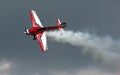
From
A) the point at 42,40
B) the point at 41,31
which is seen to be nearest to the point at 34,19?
the point at 41,31

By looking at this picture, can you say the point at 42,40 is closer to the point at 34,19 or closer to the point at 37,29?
the point at 37,29

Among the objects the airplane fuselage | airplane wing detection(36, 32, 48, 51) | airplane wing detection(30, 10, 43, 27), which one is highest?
airplane wing detection(30, 10, 43, 27)

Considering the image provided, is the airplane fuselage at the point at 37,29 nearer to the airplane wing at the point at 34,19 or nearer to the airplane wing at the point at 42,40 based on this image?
the airplane wing at the point at 42,40

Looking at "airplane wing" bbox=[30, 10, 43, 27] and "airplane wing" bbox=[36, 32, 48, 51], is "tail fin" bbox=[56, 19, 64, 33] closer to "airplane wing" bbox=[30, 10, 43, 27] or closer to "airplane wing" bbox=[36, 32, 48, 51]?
"airplane wing" bbox=[36, 32, 48, 51]

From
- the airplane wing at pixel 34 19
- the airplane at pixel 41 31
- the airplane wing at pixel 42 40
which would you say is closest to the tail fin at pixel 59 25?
the airplane at pixel 41 31

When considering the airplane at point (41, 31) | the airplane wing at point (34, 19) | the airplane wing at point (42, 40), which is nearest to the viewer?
the airplane wing at point (42, 40)

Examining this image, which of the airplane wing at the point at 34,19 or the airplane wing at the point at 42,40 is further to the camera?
the airplane wing at the point at 34,19

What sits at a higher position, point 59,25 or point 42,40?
point 59,25

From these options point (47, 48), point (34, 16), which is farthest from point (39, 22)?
point (47, 48)

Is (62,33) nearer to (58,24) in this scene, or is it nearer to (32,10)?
(58,24)

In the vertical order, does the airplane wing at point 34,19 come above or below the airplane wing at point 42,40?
above

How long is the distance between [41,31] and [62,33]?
7.83m

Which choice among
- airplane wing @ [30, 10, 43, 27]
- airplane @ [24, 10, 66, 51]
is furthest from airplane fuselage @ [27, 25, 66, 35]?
airplane wing @ [30, 10, 43, 27]

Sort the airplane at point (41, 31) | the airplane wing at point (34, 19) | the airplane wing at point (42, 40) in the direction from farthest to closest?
the airplane wing at point (34, 19) → the airplane at point (41, 31) → the airplane wing at point (42, 40)
